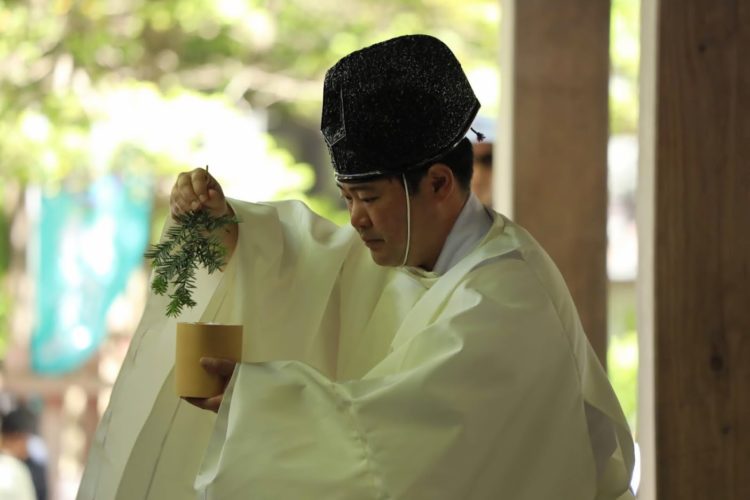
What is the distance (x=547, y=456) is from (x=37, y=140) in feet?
23.2

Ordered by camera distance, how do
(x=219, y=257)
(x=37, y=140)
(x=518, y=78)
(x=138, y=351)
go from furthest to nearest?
1. (x=37, y=140)
2. (x=518, y=78)
3. (x=138, y=351)
4. (x=219, y=257)

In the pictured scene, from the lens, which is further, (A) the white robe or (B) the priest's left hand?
(B) the priest's left hand

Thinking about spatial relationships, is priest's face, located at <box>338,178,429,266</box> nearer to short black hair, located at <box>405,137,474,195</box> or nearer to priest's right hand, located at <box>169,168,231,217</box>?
short black hair, located at <box>405,137,474,195</box>

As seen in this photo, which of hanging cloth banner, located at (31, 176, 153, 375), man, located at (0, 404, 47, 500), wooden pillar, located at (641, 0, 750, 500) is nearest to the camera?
wooden pillar, located at (641, 0, 750, 500)

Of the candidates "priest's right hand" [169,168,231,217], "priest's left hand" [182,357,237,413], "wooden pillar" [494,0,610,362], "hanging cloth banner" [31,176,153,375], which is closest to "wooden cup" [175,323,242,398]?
"priest's left hand" [182,357,237,413]

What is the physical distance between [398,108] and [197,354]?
0.62m

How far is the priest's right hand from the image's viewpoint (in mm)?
2543

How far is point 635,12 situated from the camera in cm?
1061

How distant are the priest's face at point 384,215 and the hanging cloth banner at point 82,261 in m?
6.81

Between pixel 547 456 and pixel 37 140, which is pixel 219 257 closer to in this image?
pixel 547 456

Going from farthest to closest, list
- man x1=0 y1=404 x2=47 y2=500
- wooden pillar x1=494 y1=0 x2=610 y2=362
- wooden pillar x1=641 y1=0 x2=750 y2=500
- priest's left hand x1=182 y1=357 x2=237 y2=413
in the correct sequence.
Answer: man x1=0 y1=404 x2=47 y2=500 < wooden pillar x1=494 y1=0 x2=610 y2=362 < wooden pillar x1=641 y1=0 x2=750 y2=500 < priest's left hand x1=182 y1=357 x2=237 y2=413

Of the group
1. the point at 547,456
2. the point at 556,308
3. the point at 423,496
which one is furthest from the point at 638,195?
the point at 423,496

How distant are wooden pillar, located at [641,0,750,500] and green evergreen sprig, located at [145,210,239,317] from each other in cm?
87

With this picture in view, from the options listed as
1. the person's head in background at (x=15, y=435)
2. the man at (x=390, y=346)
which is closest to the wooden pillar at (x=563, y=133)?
the man at (x=390, y=346)
